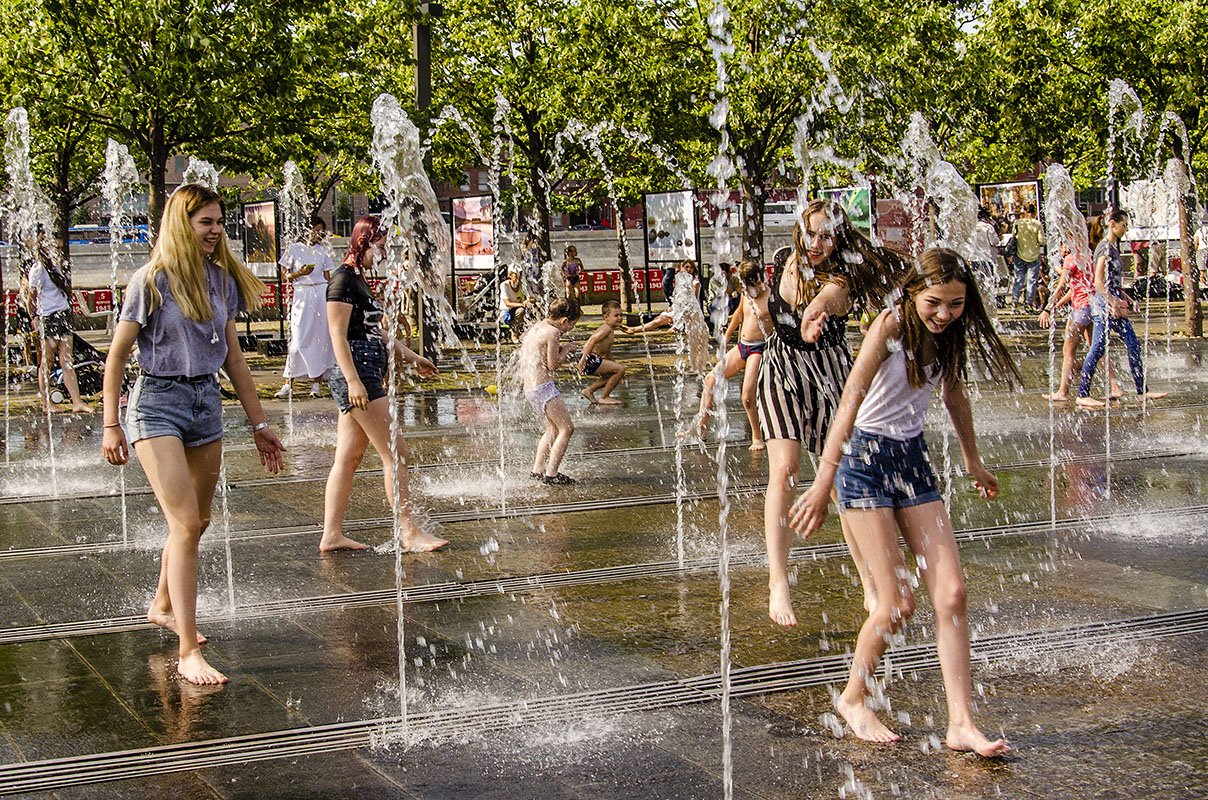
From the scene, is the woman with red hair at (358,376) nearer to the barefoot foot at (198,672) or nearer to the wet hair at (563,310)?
the barefoot foot at (198,672)

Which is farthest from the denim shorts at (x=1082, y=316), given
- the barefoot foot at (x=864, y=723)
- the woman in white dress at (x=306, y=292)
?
the barefoot foot at (x=864, y=723)

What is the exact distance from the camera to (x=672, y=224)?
23922 millimetres

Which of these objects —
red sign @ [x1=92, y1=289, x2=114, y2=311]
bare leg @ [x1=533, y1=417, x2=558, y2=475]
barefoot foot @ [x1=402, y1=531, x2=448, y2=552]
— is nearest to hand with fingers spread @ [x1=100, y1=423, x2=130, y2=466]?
barefoot foot @ [x1=402, y1=531, x2=448, y2=552]

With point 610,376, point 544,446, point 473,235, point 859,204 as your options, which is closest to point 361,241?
point 544,446

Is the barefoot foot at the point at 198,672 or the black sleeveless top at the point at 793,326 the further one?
the black sleeveless top at the point at 793,326

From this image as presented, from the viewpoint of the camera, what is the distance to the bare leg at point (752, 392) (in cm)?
995

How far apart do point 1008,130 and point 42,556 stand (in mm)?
25116

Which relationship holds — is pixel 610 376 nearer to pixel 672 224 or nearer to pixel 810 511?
pixel 672 224

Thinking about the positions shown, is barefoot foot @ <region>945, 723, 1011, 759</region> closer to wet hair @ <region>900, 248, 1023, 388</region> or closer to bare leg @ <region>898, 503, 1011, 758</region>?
bare leg @ <region>898, 503, 1011, 758</region>

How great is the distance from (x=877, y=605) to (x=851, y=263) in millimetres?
1657

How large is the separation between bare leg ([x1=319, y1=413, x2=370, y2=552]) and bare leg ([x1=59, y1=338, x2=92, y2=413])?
8.24m

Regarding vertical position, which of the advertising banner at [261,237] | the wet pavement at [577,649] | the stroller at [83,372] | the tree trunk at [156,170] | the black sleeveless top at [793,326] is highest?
the tree trunk at [156,170]

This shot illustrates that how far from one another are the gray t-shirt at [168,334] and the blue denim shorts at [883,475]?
249 centimetres

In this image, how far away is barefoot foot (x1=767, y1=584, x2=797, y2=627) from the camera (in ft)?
19.7
